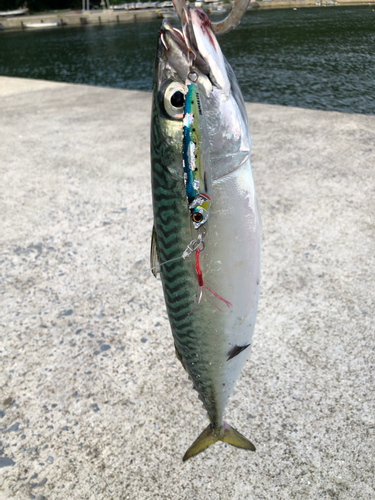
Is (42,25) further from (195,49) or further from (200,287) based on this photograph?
(200,287)

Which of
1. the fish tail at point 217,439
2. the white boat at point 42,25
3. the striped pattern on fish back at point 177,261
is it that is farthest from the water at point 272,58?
the white boat at point 42,25

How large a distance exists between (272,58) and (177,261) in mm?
16034

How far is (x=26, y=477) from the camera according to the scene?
168cm

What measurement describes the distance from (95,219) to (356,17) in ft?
15.2

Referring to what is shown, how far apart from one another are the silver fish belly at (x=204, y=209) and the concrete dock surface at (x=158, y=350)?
1.73 feet

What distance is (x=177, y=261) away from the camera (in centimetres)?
124

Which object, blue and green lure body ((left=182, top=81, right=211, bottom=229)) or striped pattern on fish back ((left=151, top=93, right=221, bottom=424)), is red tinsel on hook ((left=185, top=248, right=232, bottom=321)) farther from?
blue and green lure body ((left=182, top=81, right=211, bottom=229))

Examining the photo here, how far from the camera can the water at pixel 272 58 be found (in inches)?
261

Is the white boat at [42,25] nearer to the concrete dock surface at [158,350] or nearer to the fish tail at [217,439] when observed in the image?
the concrete dock surface at [158,350]

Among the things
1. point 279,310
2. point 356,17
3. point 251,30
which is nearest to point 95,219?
point 279,310

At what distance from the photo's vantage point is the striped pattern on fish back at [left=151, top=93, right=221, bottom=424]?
3.72 ft

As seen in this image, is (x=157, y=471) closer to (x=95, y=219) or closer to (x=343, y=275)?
(x=343, y=275)

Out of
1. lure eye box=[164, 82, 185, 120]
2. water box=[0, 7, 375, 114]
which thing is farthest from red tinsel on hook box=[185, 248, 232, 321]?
water box=[0, 7, 375, 114]

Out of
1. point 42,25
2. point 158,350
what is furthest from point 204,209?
point 42,25
